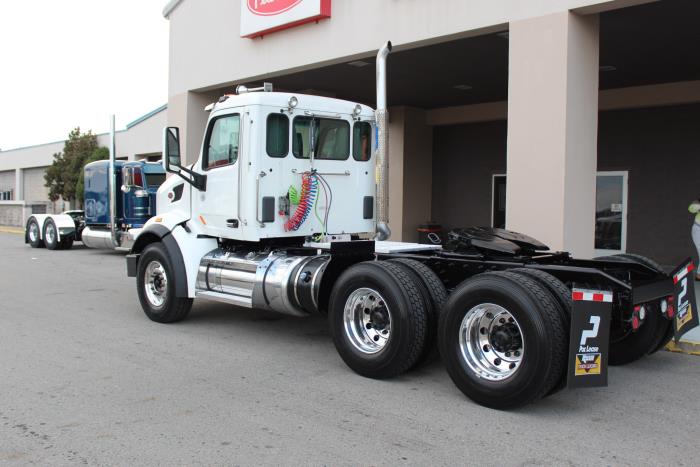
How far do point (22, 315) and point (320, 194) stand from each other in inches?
178

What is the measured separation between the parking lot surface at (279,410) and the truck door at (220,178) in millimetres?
1362

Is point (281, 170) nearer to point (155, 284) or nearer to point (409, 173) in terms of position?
point (155, 284)

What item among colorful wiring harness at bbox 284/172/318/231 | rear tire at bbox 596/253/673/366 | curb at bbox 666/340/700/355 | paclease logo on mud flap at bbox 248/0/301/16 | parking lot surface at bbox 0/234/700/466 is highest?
paclease logo on mud flap at bbox 248/0/301/16

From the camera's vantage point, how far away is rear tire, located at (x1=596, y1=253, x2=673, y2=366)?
6.13m

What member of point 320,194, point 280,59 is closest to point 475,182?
point 280,59

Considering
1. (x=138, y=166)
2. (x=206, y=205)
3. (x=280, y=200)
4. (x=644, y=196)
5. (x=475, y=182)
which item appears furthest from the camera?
(x=475, y=182)

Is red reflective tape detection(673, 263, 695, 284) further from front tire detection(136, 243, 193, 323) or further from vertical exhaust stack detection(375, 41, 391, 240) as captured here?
front tire detection(136, 243, 193, 323)

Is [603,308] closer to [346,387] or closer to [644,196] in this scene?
[346,387]

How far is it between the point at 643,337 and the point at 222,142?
508cm

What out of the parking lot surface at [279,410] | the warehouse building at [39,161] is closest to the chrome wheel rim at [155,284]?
the parking lot surface at [279,410]

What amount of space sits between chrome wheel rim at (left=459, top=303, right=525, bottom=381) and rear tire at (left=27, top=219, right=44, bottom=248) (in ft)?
60.4

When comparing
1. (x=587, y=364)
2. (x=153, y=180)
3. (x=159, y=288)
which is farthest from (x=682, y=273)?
(x=153, y=180)

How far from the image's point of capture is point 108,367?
245 inches

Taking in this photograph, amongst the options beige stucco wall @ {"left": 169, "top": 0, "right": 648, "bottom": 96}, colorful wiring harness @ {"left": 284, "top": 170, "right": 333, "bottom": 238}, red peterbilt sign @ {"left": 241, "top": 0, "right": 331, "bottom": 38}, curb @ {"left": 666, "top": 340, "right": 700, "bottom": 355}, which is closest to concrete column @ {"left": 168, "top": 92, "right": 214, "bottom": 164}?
beige stucco wall @ {"left": 169, "top": 0, "right": 648, "bottom": 96}
